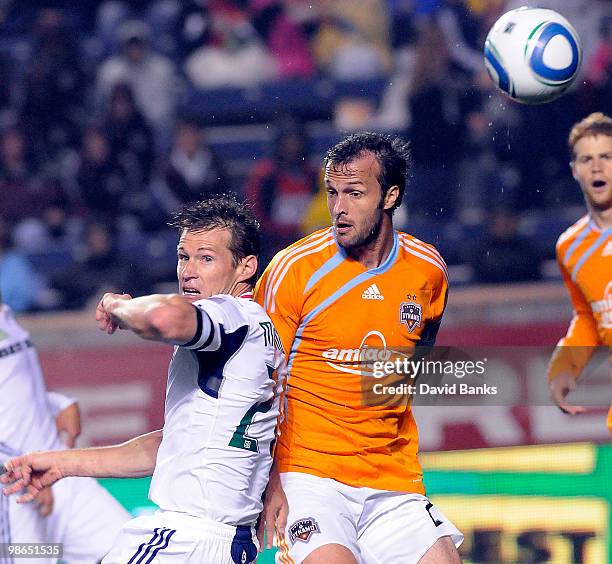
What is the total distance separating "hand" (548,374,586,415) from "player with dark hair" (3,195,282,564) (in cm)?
207

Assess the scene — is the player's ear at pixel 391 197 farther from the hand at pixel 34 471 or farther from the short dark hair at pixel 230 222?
the hand at pixel 34 471

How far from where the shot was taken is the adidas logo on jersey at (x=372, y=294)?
4.70m

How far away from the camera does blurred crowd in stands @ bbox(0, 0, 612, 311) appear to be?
9391mm

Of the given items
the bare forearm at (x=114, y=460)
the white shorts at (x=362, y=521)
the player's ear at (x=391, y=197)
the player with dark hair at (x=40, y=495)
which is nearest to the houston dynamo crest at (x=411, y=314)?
the player's ear at (x=391, y=197)

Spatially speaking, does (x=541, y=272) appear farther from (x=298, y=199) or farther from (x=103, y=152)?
(x=103, y=152)

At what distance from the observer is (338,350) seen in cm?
466

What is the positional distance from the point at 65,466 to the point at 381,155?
1.83 metres

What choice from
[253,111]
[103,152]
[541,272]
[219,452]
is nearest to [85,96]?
[103,152]

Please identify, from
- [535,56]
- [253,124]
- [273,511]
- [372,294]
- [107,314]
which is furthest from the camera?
[253,124]

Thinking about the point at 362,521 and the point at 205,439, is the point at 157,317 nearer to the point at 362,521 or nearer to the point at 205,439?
the point at 205,439

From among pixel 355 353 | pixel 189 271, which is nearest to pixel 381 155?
pixel 355 353

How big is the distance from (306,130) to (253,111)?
629mm

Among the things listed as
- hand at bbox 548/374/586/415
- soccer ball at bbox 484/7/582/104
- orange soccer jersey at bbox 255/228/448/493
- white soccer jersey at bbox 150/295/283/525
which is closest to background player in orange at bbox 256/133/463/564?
orange soccer jersey at bbox 255/228/448/493

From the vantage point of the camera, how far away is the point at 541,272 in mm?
9117
